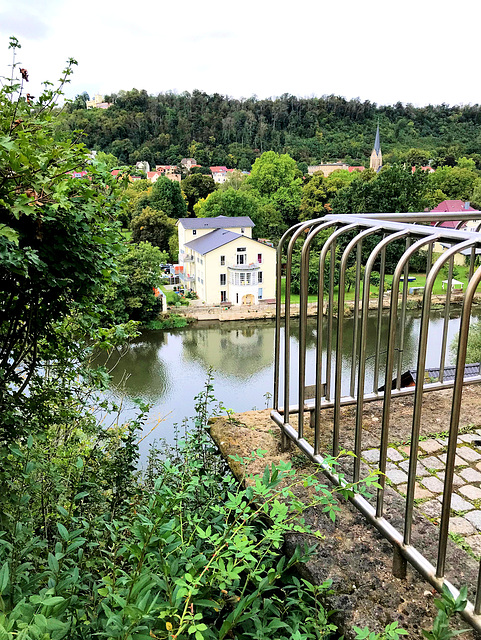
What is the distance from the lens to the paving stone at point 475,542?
1570mm

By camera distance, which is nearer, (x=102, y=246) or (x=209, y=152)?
(x=102, y=246)

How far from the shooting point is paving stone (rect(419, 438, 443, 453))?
223cm

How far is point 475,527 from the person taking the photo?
5.62 feet

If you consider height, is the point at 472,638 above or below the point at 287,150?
below

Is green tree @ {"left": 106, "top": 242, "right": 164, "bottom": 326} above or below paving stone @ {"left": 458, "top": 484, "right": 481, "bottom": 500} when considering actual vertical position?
below

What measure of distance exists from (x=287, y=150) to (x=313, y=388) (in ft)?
204

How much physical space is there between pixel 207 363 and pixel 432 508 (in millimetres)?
14412

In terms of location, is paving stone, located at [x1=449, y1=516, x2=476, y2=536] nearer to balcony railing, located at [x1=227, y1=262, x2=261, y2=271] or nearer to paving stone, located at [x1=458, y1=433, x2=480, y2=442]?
paving stone, located at [x1=458, y1=433, x2=480, y2=442]

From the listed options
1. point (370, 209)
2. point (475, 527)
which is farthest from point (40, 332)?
point (370, 209)

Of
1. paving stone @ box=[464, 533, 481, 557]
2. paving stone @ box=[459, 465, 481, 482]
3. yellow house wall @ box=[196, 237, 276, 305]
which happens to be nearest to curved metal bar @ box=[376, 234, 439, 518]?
paving stone @ box=[464, 533, 481, 557]

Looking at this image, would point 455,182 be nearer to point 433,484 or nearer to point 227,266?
point 227,266

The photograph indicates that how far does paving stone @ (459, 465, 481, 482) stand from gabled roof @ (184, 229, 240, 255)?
2185cm

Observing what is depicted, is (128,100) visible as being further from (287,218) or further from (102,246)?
(102,246)

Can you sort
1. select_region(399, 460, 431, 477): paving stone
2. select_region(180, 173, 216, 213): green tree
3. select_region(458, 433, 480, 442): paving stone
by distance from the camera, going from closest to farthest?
select_region(399, 460, 431, 477): paving stone → select_region(458, 433, 480, 442): paving stone → select_region(180, 173, 216, 213): green tree
